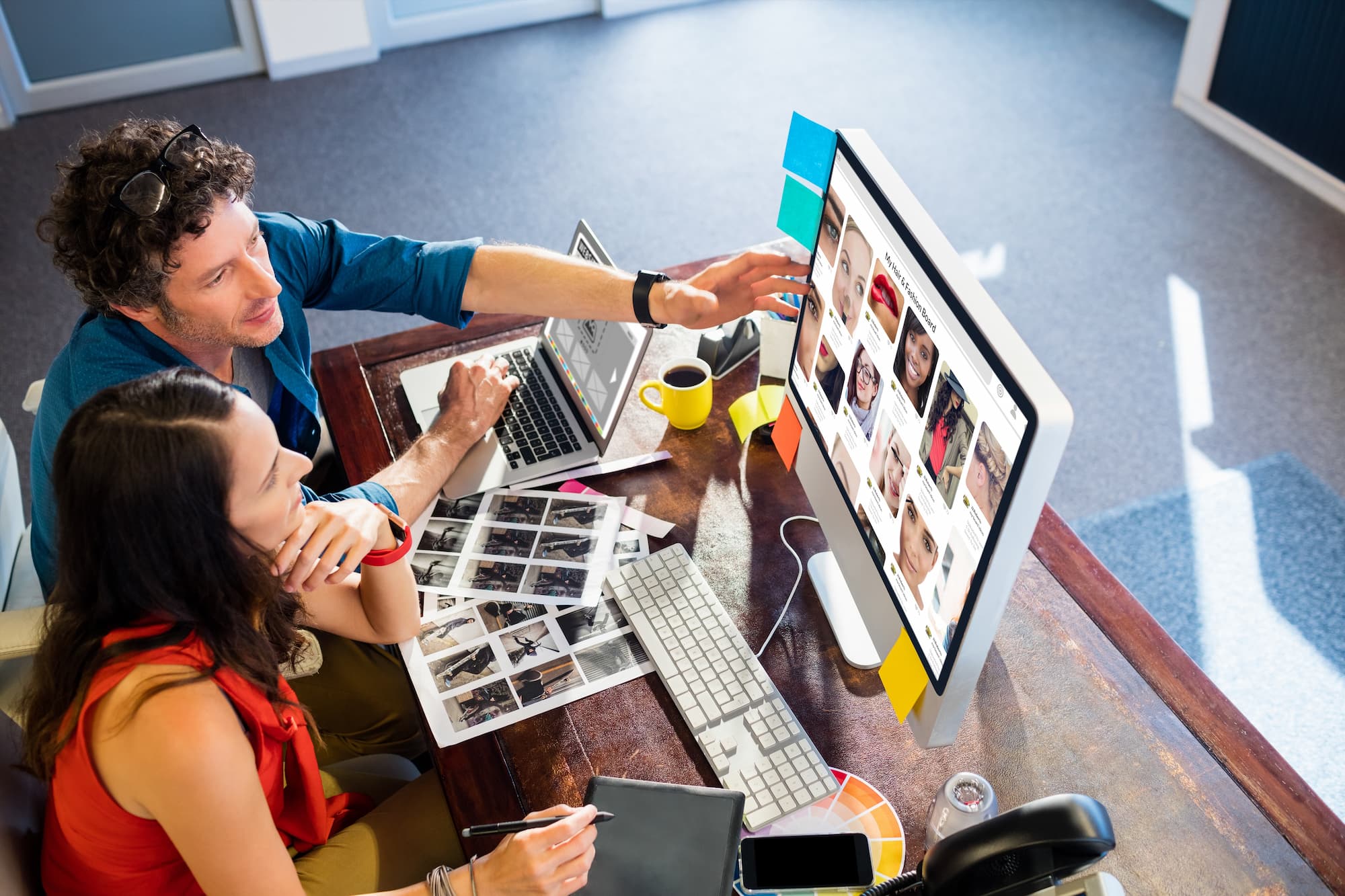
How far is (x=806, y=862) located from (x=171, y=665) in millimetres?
660

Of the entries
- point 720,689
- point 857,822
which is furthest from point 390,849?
point 857,822

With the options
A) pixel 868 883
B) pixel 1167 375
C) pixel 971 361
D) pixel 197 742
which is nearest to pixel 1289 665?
pixel 1167 375

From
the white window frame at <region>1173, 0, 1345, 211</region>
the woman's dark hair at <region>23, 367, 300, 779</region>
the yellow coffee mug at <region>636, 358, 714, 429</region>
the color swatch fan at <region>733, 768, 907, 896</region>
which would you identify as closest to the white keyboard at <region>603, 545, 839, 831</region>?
the color swatch fan at <region>733, 768, 907, 896</region>

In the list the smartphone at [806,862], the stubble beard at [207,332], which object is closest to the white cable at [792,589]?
the smartphone at [806,862]

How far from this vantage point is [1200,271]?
10.4ft

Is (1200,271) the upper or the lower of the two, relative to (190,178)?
lower

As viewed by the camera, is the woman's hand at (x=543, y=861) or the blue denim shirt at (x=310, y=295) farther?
Answer: the blue denim shirt at (x=310, y=295)

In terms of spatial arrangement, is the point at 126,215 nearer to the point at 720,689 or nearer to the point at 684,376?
the point at 684,376

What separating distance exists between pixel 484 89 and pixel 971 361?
141 inches

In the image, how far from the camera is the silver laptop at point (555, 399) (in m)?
1.59

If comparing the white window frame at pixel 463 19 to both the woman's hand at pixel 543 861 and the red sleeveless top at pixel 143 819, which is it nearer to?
the red sleeveless top at pixel 143 819

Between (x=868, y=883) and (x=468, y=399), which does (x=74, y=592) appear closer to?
(x=468, y=399)

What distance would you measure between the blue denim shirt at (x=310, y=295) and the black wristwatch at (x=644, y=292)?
300mm

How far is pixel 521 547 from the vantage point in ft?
4.86
